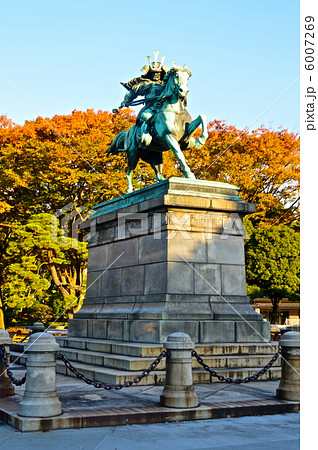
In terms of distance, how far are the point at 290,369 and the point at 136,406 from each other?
2667 millimetres

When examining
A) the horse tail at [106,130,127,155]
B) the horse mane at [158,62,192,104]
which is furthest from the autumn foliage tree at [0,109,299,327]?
the horse mane at [158,62,192,104]

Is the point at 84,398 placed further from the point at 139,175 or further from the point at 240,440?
the point at 139,175

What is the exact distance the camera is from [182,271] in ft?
40.6

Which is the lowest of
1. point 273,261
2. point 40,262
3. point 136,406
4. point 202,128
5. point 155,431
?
point 155,431

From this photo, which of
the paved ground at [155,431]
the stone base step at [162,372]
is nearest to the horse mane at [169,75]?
the stone base step at [162,372]

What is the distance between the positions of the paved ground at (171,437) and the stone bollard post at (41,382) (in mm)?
360

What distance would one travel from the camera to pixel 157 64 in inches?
640

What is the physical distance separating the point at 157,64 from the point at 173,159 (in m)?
18.1

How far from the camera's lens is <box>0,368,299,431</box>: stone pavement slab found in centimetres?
759

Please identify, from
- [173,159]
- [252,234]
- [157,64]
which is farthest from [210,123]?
[157,64]

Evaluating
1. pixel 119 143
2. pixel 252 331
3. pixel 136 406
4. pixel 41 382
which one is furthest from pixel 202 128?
pixel 41 382

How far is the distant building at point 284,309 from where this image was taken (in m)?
53.0

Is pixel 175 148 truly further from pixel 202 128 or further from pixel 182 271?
pixel 182 271

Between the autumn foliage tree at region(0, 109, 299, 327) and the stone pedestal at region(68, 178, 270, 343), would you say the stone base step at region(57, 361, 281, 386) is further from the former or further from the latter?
the autumn foliage tree at region(0, 109, 299, 327)
